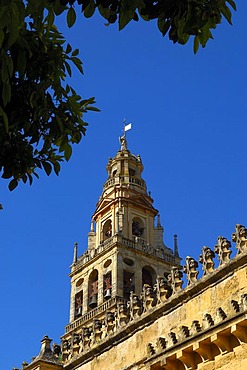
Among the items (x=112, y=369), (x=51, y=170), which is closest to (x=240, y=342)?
(x=112, y=369)

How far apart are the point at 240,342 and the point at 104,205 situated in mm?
31030

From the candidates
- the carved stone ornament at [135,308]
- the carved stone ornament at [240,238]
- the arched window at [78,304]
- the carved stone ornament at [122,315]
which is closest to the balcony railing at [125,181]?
the arched window at [78,304]

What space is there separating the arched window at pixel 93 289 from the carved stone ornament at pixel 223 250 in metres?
25.2

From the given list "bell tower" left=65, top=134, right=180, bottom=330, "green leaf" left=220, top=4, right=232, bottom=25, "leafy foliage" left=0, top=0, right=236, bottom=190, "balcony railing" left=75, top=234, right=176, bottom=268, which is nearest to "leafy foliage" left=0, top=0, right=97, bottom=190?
"leafy foliage" left=0, top=0, right=236, bottom=190

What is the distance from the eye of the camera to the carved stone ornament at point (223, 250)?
14.7m

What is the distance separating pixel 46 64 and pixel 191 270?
1073cm

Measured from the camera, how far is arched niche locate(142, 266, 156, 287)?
40906 mm

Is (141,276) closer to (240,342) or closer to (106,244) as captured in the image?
(106,244)

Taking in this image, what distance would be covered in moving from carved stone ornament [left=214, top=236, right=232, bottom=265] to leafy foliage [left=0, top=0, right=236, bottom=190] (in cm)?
904

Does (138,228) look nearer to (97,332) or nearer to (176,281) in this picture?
(97,332)

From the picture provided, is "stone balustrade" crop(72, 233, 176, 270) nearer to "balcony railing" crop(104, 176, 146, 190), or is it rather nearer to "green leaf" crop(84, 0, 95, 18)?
"balcony railing" crop(104, 176, 146, 190)

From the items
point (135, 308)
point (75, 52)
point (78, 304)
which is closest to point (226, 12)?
point (75, 52)

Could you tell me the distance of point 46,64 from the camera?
18.1 ft

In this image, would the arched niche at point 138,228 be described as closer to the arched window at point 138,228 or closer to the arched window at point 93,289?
the arched window at point 138,228
